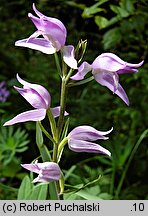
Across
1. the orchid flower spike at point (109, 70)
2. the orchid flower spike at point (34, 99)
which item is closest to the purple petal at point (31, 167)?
the orchid flower spike at point (34, 99)

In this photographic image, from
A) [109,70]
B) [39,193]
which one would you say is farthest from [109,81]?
[39,193]

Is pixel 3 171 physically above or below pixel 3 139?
below

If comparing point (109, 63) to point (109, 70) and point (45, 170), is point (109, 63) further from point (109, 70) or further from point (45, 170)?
point (45, 170)

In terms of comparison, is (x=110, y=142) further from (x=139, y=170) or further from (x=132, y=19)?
(x=132, y=19)

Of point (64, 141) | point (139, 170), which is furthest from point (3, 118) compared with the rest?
point (64, 141)

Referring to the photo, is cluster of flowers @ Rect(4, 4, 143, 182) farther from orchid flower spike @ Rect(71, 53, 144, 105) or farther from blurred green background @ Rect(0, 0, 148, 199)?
blurred green background @ Rect(0, 0, 148, 199)

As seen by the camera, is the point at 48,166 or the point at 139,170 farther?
the point at 139,170

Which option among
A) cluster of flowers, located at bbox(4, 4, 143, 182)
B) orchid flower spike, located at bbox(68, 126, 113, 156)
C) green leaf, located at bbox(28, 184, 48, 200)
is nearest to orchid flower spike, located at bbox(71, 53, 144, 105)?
cluster of flowers, located at bbox(4, 4, 143, 182)
